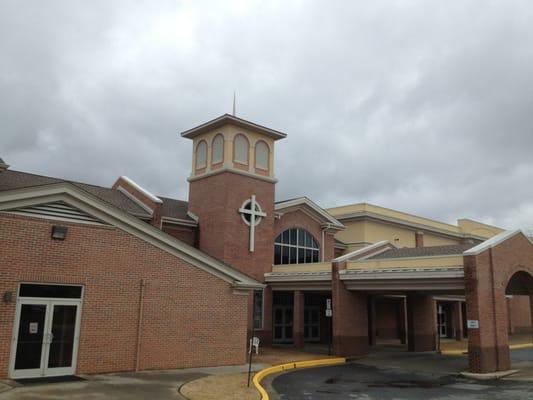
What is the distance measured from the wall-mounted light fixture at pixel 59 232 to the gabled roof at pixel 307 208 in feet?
57.2

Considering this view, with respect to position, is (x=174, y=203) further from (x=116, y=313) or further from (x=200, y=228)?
(x=116, y=313)

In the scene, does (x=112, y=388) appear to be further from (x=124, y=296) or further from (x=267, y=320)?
(x=267, y=320)

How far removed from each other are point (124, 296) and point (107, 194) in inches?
542

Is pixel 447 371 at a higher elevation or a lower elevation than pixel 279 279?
lower

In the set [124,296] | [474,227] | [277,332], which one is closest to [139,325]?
[124,296]

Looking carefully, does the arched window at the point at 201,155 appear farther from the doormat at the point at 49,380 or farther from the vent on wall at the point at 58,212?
the doormat at the point at 49,380

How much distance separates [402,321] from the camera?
123 feet

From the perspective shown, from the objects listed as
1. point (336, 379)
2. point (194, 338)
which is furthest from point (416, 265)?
point (194, 338)

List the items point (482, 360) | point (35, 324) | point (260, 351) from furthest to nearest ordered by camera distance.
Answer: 1. point (260, 351)
2. point (482, 360)
3. point (35, 324)

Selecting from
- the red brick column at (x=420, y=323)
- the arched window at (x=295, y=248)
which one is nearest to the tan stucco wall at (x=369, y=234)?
the arched window at (x=295, y=248)

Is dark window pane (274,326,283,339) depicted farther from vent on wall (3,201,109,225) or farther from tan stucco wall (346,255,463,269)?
vent on wall (3,201,109,225)

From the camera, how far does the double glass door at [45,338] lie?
14977 mm

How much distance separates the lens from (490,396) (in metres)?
15.6

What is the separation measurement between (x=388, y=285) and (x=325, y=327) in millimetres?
10969
